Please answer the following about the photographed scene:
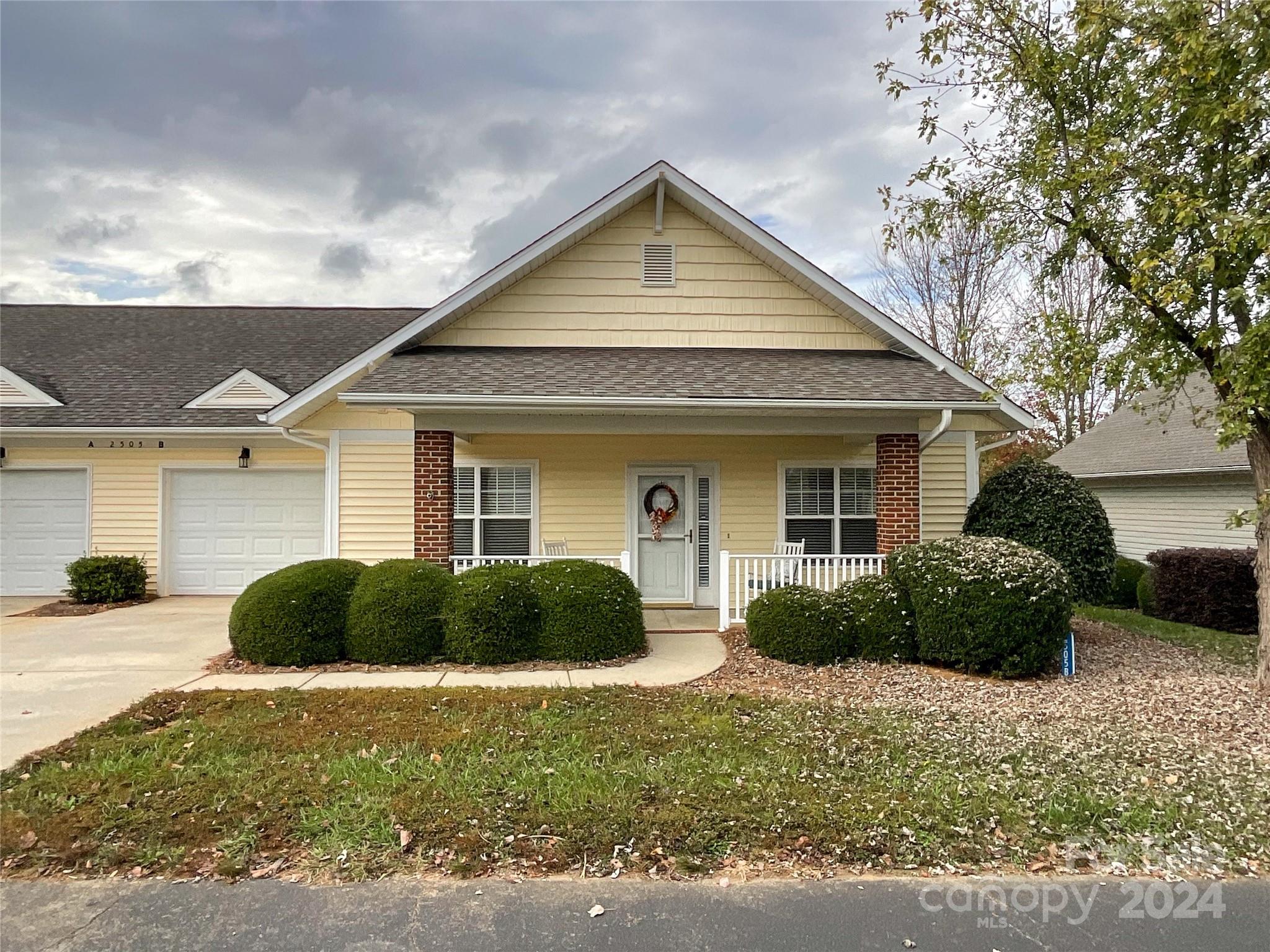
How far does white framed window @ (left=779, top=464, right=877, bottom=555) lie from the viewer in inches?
410

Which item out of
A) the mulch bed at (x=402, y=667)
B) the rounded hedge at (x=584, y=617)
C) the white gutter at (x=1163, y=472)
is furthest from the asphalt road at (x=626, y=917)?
the white gutter at (x=1163, y=472)

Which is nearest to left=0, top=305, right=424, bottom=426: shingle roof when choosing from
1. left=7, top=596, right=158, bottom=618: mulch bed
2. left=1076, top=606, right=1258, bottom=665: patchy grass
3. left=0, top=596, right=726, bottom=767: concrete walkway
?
left=7, top=596, right=158, bottom=618: mulch bed

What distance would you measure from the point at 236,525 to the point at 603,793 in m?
10.1

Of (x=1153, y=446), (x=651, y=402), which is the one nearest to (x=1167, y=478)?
(x=1153, y=446)

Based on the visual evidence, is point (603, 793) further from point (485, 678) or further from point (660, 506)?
point (660, 506)

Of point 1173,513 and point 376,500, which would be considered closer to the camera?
point 376,500

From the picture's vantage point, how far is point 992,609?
6.63 metres

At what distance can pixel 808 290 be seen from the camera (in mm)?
10102

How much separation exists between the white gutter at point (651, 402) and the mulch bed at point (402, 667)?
9.32 ft

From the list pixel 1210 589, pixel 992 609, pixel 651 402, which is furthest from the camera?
pixel 1210 589

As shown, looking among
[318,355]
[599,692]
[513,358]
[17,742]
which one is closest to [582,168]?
[318,355]

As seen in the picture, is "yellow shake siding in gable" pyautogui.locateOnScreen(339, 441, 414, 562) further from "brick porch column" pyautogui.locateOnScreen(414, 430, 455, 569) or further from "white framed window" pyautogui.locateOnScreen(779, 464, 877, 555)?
"white framed window" pyautogui.locateOnScreen(779, 464, 877, 555)

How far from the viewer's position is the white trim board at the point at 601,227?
Result: 9.16 meters

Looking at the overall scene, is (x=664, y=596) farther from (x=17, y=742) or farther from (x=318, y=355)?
(x=318, y=355)
